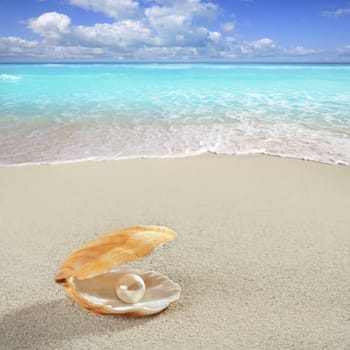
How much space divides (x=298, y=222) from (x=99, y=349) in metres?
1.67

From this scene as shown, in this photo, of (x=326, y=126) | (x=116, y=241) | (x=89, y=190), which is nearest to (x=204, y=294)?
(x=116, y=241)

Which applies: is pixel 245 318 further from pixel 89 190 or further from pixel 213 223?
pixel 89 190

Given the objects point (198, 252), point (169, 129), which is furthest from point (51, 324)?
point (169, 129)

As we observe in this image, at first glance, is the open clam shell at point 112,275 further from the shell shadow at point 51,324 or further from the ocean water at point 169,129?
the ocean water at point 169,129

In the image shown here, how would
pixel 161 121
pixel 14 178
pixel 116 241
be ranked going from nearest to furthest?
pixel 116 241
pixel 14 178
pixel 161 121

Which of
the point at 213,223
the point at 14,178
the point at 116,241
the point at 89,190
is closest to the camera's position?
the point at 116,241

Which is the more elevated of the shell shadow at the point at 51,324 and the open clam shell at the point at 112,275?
the open clam shell at the point at 112,275

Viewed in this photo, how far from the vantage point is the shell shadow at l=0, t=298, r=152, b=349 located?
4.72 feet

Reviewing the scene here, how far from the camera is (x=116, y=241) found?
153cm

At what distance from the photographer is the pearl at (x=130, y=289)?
4.92ft

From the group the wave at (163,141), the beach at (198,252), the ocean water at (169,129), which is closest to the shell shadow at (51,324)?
the beach at (198,252)

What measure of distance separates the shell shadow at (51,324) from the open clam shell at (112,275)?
6 centimetres

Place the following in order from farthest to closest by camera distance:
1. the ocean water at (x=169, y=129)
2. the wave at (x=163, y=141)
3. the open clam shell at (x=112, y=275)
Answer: the ocean water at (x=169, y=129), the wave at (x=163, y=141), the open clam shell at (x=112, y=275)

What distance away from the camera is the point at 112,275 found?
1.65m
